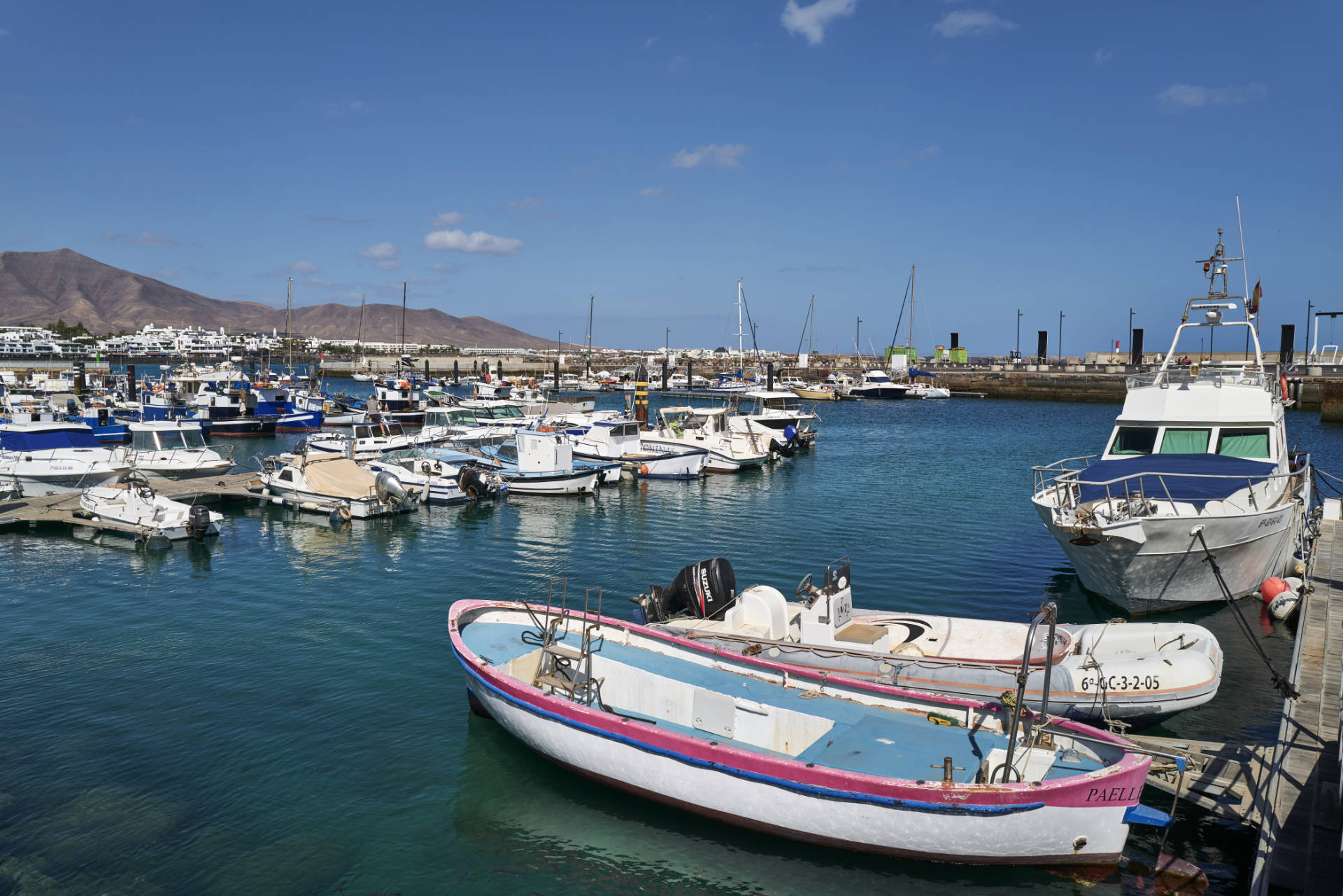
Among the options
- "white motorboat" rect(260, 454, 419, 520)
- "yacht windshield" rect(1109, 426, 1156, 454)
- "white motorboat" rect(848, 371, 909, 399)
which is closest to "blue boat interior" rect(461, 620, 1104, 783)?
"yacht windshield" rect(1109, 426, 1156, 454)

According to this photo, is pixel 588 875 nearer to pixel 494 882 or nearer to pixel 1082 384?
pixel 494 882

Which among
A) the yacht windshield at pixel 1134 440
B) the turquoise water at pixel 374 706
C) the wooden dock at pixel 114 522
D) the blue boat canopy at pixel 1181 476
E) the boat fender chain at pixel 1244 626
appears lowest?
the turquoise water at pixel 374 706

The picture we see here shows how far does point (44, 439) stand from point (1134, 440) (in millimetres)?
41055

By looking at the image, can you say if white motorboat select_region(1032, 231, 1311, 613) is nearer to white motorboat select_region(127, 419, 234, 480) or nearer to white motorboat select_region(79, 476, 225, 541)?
white motorboat select_region(79, 476, 225, 541)

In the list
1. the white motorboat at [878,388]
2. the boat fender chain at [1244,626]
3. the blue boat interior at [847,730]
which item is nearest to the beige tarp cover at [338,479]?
the blue boat interior at [847,730]

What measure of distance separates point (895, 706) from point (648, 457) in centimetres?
2998

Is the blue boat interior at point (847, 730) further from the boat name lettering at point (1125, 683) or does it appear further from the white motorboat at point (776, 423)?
the white motorboat at point (776, 423)

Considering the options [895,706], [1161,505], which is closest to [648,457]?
[1161,505]

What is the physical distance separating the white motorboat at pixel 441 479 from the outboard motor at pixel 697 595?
60.7 ft

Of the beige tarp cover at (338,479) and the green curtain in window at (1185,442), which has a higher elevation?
the green curtain in window at (1185,442)

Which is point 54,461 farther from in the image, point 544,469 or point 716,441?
point 716,441

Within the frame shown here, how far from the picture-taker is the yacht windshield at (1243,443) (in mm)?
Result: 20270

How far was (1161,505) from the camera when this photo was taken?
17484mm

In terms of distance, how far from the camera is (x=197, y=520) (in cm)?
2652
